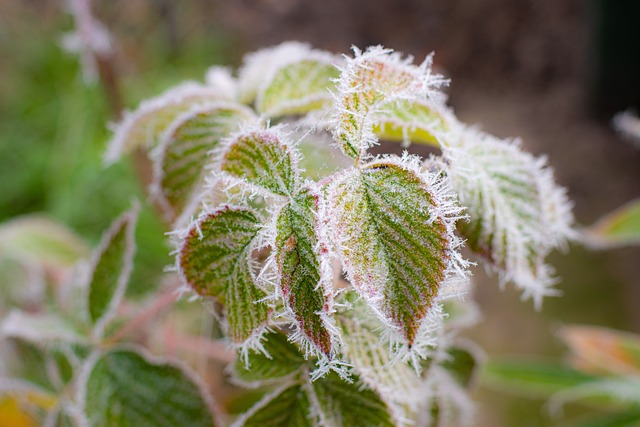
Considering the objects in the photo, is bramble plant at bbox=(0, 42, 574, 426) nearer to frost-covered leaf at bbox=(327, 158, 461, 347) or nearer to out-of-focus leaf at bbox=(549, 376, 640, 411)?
frost-covered leaf at bbox=(327, 158, 461, 347)

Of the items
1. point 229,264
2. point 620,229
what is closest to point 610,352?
point 620,229

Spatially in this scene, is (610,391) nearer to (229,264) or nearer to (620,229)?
(620,229)

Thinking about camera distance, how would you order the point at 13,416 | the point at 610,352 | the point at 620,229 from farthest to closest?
the point at 610,352
the point at 620,229
the point at 13,416

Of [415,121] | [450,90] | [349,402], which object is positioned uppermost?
[450,90]

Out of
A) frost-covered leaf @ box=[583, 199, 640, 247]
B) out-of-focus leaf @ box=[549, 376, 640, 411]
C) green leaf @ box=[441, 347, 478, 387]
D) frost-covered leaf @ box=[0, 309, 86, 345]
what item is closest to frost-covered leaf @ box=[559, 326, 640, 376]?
out-of-focus leaf @ box=[549, 376, 640, 411]

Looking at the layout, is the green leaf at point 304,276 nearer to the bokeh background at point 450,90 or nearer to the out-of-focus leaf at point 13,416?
the out-of-focus leaf at point 13,416

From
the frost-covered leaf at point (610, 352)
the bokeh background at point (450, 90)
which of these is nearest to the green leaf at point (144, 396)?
the frost-covered leaf at point (610, 352)

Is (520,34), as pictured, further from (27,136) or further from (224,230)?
(224,230)
